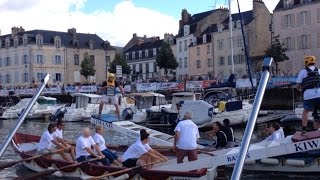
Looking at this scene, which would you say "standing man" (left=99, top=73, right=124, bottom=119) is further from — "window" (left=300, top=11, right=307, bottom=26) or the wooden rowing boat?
"window" (left=300, top=11, right=307, bottom=26)

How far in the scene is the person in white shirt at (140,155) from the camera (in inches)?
568

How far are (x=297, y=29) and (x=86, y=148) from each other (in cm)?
4728

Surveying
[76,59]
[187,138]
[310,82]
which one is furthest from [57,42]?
[310,82]

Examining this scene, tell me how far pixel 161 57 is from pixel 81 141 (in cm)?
5681

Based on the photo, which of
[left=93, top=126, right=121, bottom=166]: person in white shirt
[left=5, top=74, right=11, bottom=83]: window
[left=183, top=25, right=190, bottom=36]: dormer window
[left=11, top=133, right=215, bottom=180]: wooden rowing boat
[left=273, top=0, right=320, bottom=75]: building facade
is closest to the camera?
[left=11, top=133, right=215, bottom=180]: wooden rowing boat

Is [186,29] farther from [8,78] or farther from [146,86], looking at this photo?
[8,78]

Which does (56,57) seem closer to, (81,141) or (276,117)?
(276,117)

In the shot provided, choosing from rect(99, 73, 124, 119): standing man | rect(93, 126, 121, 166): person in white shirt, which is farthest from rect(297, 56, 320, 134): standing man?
rect(99, 73, 124, 119): standing man

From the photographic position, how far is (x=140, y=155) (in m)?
14.6

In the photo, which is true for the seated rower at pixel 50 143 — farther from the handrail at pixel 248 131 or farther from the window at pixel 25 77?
the window at pixel 25 77

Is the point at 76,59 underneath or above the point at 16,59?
underneath

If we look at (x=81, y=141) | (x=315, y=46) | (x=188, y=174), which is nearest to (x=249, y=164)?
(x=188, y=174)

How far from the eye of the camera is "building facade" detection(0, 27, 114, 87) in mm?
85000

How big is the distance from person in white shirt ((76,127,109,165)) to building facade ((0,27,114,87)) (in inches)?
2658
